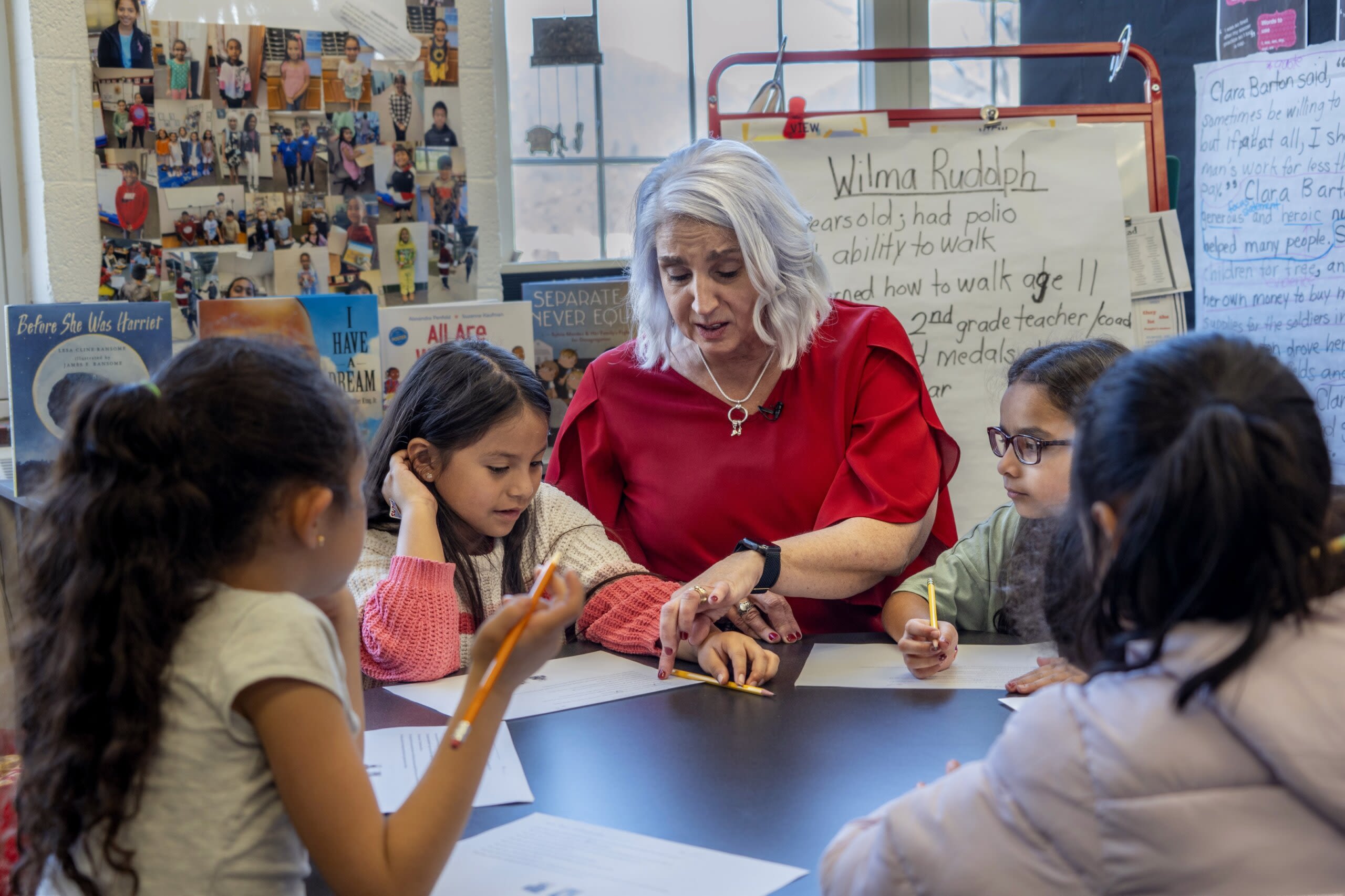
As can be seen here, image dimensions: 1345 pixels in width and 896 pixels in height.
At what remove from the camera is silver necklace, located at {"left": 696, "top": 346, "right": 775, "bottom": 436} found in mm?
1898

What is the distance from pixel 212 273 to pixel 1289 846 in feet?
6.77

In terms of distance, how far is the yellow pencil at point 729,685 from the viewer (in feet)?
4.53

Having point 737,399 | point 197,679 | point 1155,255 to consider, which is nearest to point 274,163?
point 737,399

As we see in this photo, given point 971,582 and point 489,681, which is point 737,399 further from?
point 489,681

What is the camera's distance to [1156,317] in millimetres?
2504

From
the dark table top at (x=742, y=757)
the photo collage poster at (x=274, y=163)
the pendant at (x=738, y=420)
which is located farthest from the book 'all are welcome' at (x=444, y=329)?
the dark table top at (x=742, y=757)

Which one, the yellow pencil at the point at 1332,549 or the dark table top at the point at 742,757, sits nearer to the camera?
the yellow pencil at the point at 1332,549

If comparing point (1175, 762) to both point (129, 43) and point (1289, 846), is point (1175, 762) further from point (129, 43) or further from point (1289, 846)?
point (129, 43)

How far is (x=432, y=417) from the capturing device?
5.54 ft

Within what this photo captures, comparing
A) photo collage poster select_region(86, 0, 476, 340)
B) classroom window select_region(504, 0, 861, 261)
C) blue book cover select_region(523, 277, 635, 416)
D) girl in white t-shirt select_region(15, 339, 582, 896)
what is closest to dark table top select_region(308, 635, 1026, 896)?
girl in white t-shirt select_region(15, 339, 582, 896)

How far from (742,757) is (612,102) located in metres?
2.00

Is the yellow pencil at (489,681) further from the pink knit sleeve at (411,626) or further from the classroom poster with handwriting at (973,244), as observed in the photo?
the classroom poster with handwriting at (973,244)

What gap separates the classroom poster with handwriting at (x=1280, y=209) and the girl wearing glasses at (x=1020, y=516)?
930 millimetres

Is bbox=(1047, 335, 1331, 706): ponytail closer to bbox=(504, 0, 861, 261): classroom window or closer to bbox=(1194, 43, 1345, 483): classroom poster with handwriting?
bbox=(1194, 43, 1345, 483): classroom poster with handwriting
